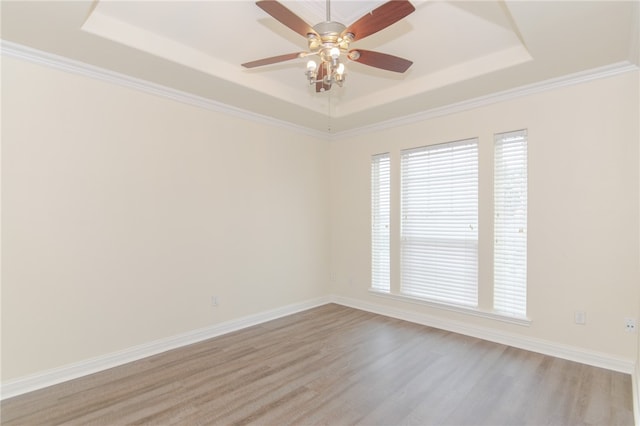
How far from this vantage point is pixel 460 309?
→ 12.4ft

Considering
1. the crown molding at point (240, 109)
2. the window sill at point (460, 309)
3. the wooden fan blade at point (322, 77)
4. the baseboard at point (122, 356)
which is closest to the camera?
the wooden fan blade at point (322, 77)

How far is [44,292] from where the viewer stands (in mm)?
2648

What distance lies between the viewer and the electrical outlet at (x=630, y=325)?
109 inches

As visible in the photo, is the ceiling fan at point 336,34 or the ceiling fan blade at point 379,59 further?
the ceiling fan blade at point 379,59

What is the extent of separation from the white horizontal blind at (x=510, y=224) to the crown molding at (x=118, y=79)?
9.41 feet

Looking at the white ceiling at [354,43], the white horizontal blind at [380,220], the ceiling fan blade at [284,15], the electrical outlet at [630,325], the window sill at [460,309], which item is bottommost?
the window sill at [460,309]

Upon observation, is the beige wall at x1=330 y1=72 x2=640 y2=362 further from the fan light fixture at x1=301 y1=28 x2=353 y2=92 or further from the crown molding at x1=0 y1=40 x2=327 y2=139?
the crown molding at x1=0 y1=40 x2=327 y2=139

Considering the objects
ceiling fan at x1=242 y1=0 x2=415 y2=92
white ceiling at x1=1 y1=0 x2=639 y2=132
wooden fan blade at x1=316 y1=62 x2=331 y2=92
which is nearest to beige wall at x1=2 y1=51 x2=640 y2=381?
white ceiling at x1=1 y1=0 x2=639 y2=132

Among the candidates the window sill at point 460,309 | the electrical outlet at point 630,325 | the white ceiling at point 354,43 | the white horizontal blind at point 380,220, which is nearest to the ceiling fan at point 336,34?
the white ceiling at point 354,43

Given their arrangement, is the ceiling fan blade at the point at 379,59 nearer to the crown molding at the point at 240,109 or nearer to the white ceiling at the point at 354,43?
the white ceiling at the point at 354,43

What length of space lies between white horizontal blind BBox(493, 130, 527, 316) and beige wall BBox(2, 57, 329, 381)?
2692 millimetres

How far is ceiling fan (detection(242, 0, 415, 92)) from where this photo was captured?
1724mm

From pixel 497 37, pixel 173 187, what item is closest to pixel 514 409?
pixel 497 37

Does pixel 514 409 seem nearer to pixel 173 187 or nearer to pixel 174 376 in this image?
pixel 174 376
